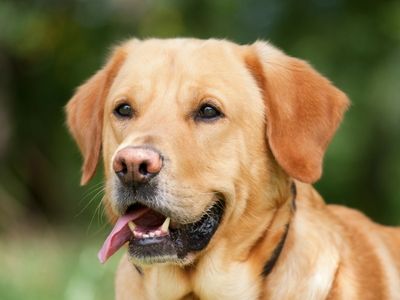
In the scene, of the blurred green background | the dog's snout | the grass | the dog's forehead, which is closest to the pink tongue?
the dog's snout

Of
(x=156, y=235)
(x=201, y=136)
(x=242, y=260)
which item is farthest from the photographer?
(x=242, y=260)

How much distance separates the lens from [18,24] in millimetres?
10805

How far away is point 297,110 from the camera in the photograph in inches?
159

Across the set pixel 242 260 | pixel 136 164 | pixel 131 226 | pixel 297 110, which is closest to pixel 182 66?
pixel 297 110

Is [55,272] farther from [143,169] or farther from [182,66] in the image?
[143,169]

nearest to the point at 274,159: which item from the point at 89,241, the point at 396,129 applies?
the point at 89,241

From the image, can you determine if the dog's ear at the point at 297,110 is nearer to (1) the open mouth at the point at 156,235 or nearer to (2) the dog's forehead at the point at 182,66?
(2) the dog's forehead at the point at 182,66

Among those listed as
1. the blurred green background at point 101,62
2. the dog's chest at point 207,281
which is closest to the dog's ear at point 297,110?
the dog's chest at point 207,281

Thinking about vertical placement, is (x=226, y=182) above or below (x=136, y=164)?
below

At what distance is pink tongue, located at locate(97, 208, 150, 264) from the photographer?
3.77 metres

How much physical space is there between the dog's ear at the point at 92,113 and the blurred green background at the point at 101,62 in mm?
2394

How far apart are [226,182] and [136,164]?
0.49 meters

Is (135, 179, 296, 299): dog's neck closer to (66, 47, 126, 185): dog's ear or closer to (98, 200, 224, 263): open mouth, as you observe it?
(98, 200, 224, 263): open mouth

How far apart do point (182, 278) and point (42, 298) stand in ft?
6.44
